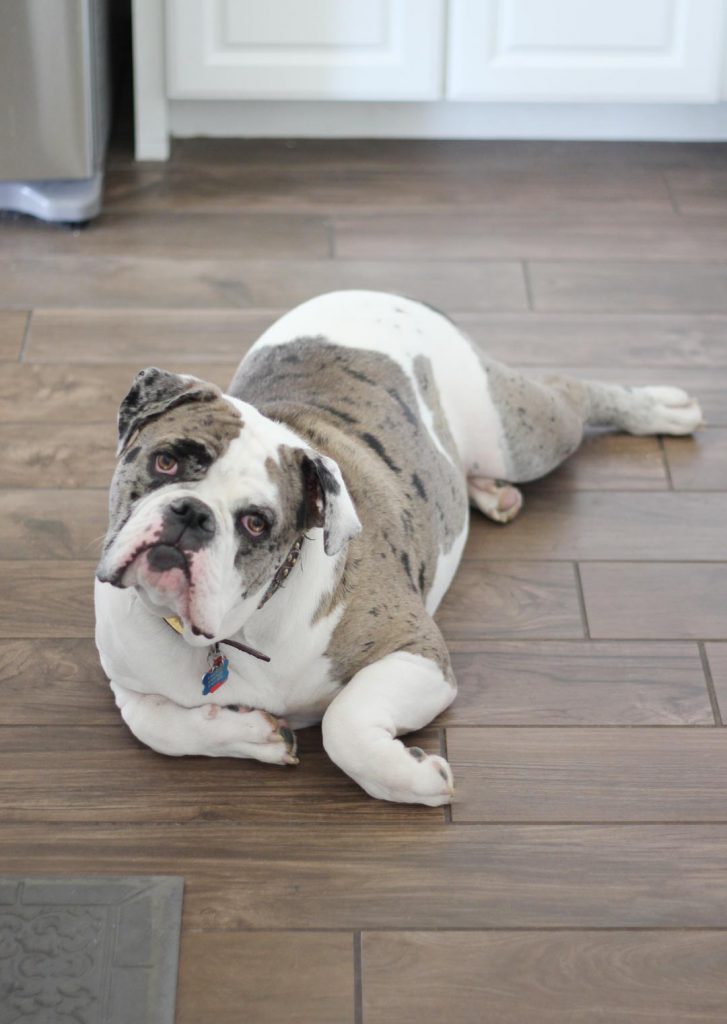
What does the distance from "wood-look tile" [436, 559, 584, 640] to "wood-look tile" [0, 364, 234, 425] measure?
711 mm

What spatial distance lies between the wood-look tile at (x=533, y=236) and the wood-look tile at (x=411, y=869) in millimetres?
1644

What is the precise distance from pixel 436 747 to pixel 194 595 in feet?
1.75

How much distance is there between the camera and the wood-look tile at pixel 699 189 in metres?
3.48

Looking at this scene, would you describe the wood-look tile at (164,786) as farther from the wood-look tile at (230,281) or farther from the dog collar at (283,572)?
the wood-look tile at (230,281)

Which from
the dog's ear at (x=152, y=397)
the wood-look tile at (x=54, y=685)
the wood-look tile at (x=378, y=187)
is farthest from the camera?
the wood-look tile at (x=378, y=187)

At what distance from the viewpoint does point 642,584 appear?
2.41 m

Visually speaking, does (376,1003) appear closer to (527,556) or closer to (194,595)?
(194,595)

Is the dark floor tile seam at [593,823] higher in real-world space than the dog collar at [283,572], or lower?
lower

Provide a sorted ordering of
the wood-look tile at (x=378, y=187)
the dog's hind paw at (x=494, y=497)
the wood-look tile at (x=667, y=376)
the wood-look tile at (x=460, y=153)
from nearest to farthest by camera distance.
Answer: the dog's hind paw at (x=494, y=497) → the wood-look tile at (x=667, y=376) → the wood-look tile at (x=378, y=187) → the wood-look tile at (x=460, y=153)

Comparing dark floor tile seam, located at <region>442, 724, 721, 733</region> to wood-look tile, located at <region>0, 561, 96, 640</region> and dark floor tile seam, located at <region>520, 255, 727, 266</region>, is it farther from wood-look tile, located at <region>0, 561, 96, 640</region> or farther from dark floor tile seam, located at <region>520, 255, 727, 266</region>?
dark floor tile seam, located at <region>520, 255, 727, 266</region>

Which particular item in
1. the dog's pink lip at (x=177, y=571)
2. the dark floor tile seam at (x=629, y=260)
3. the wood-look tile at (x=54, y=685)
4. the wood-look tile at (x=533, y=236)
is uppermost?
the dog's pink lip at (x=177, y=571)

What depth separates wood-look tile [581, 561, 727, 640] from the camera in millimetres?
2324

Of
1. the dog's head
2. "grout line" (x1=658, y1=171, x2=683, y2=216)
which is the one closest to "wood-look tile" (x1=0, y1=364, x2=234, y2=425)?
the dog's head

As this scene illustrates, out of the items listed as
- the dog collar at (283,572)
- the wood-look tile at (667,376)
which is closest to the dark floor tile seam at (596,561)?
the wood-look tile at (667,376)
